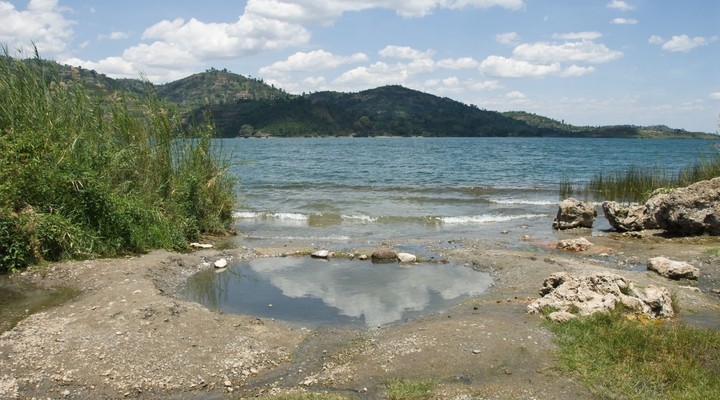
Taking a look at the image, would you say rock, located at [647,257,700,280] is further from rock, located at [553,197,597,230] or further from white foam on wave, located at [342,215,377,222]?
white foam on wave, located at [342,215,377,222]

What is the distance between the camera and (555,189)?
1232 inches

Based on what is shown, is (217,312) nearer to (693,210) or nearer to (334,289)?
(334,289)

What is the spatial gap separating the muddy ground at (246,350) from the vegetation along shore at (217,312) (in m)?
0.03

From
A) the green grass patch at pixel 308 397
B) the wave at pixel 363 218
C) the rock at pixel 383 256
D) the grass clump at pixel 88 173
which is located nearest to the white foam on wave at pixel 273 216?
the wave at pixel 363 218

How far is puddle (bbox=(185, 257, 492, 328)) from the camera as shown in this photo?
29.2 ft

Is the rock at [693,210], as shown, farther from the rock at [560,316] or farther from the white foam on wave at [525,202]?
the rock at [560,316]

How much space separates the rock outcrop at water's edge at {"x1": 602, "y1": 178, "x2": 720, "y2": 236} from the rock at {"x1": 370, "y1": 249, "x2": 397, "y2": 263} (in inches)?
353

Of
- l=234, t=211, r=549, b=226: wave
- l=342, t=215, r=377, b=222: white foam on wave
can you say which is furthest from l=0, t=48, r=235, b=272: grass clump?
l=342, t=215, r=377, b=222: white foam on wave

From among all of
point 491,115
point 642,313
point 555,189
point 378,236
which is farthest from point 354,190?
point 491,115

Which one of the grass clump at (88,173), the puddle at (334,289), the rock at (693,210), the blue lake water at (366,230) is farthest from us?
the rock at (693,210)

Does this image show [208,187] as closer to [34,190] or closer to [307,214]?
[34,190]

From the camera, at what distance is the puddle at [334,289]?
29.2 ft

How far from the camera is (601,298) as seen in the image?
8.09 meters

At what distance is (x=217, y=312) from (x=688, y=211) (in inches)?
545
